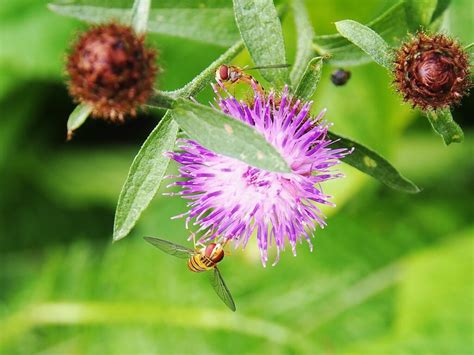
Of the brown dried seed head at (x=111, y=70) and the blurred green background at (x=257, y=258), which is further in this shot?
the blurred green background at (x=257, y=258)

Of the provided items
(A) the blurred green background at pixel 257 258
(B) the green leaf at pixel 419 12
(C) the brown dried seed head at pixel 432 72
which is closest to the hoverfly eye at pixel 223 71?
(C) the brown dried seed head at pixel 432 72

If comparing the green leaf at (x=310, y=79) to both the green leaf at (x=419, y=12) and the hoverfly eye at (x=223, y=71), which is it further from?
the green leaf at (x=419, y=12)

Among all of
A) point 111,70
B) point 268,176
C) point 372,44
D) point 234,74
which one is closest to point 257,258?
point 268,176

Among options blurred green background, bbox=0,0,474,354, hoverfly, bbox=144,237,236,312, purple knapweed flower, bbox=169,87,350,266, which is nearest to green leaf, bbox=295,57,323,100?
purple knapweed flower, bbox=169,87,350,266

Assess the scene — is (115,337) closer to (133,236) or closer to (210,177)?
(133,236)

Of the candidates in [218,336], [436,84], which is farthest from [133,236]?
[436,84]

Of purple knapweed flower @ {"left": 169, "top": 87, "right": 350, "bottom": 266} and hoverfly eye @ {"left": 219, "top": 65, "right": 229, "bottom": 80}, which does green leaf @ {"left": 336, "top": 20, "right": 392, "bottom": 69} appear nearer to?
purple knapweed flower @ {"left": 169, "top": 87, "right": 350, "bottom": 266}
